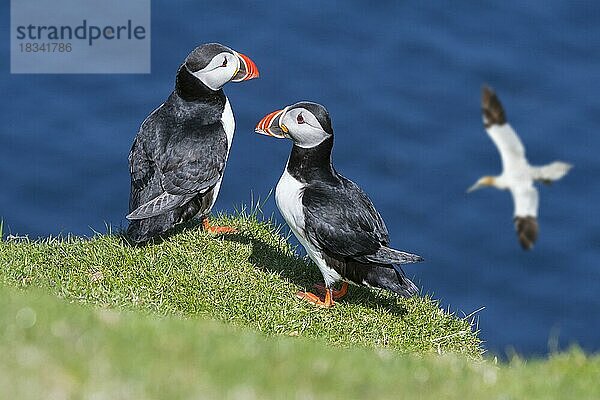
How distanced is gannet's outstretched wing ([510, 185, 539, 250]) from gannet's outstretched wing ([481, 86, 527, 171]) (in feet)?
0.46

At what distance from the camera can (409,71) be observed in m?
14.7

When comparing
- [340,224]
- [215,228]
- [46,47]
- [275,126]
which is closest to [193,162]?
[215,228]

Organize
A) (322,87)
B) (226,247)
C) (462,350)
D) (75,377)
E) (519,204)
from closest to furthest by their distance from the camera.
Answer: (75,377)
(519,204)
(462,350)
(226,247)
(322,87)

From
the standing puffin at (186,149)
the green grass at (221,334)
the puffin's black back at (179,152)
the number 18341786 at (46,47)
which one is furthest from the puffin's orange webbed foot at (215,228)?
the number 18341786 at (46,47)

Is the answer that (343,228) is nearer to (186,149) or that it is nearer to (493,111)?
(186,149)

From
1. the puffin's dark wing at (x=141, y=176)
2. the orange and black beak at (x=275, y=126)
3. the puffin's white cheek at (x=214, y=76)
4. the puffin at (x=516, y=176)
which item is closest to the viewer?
the puffin at (x=516, y=176)

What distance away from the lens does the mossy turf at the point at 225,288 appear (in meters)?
8.83

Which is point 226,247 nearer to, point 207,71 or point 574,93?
point 207,71

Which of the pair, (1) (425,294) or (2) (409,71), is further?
(2) (409,71)

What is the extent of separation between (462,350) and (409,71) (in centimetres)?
625

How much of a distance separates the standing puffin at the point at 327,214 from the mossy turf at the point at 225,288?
0.30 m

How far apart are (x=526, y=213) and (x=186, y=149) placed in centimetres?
371

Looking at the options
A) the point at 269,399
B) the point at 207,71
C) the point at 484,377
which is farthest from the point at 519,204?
the point at 207,71

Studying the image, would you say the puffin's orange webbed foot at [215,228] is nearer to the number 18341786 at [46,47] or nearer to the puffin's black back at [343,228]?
the puffin's black back at [343,228]
